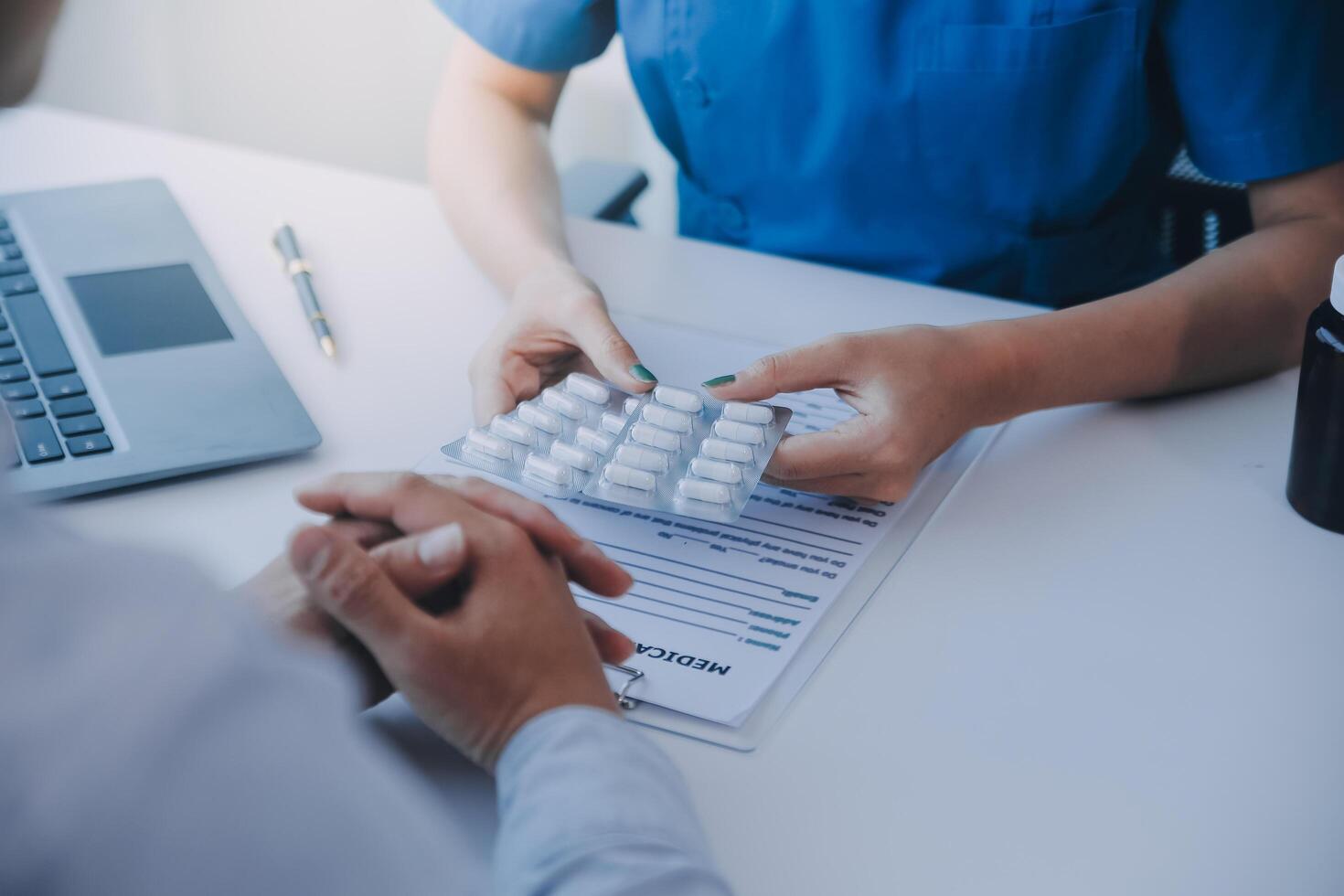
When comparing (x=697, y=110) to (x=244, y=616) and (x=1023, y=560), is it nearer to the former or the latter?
(x=1023, y=560)

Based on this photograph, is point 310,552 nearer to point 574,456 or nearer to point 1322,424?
point 574,456

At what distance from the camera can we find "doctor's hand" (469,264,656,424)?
2.25ft

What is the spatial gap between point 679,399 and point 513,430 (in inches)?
3.5

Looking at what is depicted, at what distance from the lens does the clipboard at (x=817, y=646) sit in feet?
1.69

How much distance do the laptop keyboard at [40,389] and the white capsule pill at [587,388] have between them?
0.25 m

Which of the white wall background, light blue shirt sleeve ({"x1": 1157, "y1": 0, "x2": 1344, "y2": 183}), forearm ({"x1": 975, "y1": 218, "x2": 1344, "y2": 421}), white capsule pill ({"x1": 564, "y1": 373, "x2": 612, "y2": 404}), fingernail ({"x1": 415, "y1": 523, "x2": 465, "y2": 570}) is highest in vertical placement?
light blue shirt sleeve ({"x1": 1157, "y1": 0, "x2": 1344, "y2": 183})

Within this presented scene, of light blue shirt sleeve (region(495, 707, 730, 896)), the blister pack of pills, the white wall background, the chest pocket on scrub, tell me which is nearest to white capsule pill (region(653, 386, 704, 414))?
the blister pack of pills

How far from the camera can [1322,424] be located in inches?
23.6

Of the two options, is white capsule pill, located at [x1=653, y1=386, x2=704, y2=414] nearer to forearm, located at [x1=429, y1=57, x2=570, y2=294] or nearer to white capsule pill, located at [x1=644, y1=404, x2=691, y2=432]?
white capsule pill, located at [x1=644, y1=404, x2=691, y2=432]

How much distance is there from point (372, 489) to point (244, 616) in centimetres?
20

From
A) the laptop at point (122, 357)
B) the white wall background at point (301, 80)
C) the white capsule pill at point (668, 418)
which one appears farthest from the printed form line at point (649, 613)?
the white wall background at point (301, 80)

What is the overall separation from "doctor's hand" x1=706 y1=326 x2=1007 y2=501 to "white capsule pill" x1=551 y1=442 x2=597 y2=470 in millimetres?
77

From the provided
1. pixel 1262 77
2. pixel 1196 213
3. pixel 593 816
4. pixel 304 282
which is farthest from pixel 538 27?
pixel 593 816

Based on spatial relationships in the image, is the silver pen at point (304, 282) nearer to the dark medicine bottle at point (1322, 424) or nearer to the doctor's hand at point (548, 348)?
the doctor's hand at point (548, 348)
